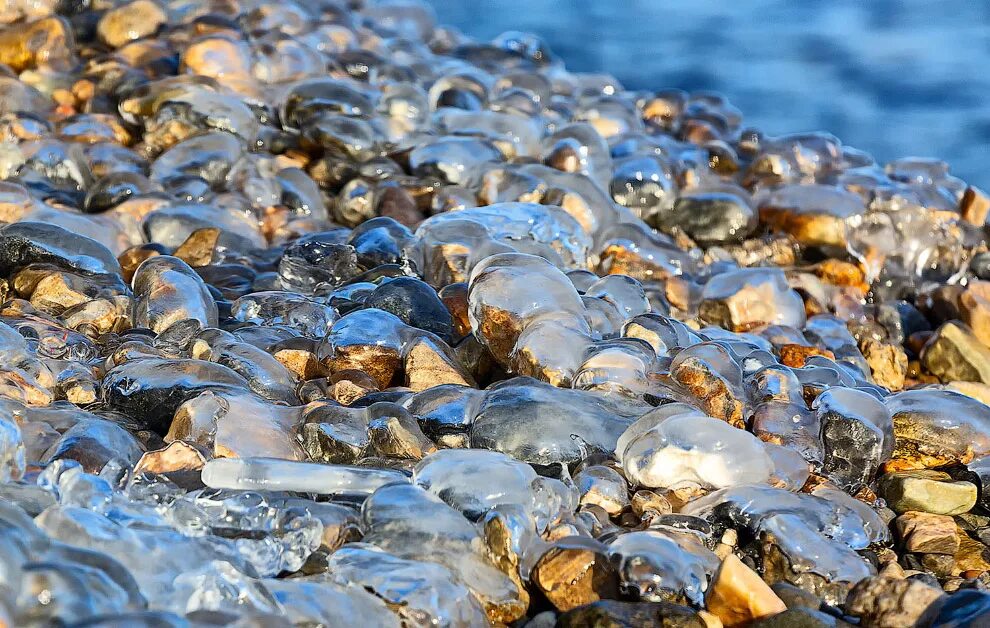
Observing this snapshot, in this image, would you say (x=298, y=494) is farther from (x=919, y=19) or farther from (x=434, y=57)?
(x=919, y=19)

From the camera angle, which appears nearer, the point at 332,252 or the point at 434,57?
the point at 332,252

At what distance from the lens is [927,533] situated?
1.83m

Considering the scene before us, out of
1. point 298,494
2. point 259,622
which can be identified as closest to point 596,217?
point 298,494

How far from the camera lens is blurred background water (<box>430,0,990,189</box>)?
259 inches

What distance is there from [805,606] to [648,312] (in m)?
1.01

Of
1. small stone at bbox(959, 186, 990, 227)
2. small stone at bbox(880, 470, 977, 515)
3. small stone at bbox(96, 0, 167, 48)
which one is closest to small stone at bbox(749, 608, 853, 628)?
small stone at bbox(880, 470, 977, 515)

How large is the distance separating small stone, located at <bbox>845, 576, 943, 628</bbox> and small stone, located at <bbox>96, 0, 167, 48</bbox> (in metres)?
3.54

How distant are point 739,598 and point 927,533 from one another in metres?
0.55

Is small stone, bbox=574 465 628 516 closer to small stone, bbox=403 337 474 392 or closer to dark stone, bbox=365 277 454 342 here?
small stone, bbox=403 337 474 392

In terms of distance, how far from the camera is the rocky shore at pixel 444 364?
4.77 feet

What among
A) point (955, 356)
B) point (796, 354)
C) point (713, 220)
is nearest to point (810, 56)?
point (713, 220)

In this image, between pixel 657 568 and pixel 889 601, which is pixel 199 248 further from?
pixel 889 601

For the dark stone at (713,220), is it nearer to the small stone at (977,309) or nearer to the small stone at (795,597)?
the small stone at (977,309)

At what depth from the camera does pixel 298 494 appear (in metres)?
1.61
